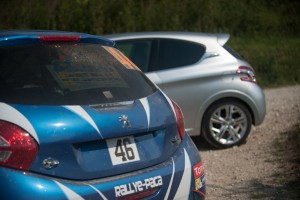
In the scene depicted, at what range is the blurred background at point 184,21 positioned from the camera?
13414mm

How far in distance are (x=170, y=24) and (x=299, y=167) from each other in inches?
344

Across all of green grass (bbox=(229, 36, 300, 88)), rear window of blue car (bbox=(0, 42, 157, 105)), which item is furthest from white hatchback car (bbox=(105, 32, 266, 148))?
green grass (bbox=(229, 36, 300, 88))

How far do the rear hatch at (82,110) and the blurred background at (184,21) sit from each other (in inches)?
377

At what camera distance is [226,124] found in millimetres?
7238

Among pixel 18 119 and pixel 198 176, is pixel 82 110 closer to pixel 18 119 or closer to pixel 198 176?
pixel 18 119

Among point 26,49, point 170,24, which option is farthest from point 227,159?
point 170,24

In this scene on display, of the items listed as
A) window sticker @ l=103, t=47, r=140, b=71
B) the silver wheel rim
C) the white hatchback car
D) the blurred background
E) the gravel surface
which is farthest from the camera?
the blurred background

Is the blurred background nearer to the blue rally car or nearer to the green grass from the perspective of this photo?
the green grass

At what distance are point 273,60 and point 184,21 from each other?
8.84 feet

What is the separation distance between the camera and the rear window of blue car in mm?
3369

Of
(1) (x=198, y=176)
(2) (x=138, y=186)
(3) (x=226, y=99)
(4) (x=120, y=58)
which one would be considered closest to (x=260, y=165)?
(3) (x=226, y=99)

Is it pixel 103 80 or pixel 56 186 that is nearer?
pixel 56 186

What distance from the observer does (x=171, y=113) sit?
3.79 m

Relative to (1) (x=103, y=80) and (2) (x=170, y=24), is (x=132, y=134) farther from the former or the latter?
(2) (x=170, y=24)
